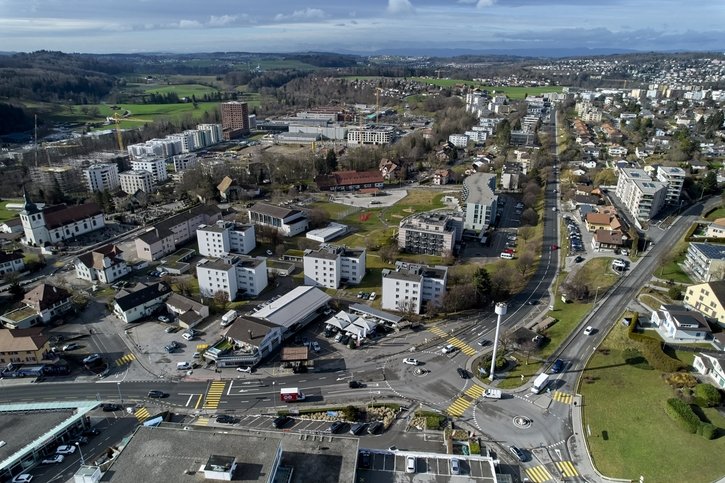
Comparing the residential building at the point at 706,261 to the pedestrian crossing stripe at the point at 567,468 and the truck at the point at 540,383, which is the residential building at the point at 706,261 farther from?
the pedestrian crossing stripe at the point at 567,468

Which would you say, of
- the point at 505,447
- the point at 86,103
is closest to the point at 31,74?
the point at 86,103

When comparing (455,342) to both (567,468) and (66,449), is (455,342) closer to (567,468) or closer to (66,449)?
(567,468)

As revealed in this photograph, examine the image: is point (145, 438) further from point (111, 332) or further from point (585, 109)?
point (585, 109)

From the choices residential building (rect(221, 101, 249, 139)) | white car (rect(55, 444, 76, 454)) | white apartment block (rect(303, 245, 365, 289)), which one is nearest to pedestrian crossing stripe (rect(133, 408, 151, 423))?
white car (rect(55, 444, 76, 454))

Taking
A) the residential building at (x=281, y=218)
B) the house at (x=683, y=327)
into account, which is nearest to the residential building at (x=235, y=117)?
the residential building at (x=281, y=218)

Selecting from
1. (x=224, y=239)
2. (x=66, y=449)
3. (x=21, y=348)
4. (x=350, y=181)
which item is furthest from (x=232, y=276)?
(x=350, y=181)
